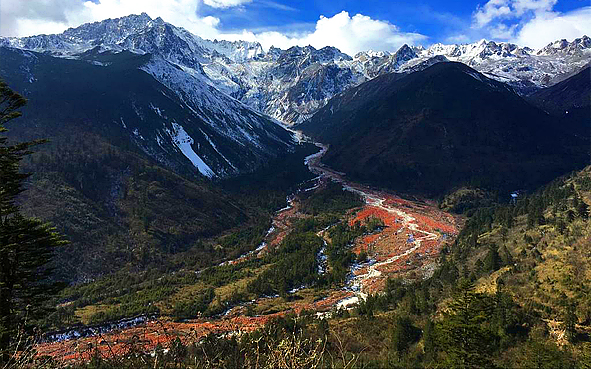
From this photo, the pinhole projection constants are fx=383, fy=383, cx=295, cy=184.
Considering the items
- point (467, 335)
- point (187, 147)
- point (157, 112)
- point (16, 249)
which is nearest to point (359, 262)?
point (467, 335)

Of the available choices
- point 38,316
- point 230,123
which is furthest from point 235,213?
point 230,123

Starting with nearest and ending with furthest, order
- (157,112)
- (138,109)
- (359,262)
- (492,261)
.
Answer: (492,261), (359,262), (138,109), (157,112)

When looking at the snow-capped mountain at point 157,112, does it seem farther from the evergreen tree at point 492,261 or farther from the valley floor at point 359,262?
the evergreen tree at point 492,261

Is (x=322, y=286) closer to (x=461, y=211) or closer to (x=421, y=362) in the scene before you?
(x=421, y=362)

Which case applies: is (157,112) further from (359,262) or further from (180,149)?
(359,262)

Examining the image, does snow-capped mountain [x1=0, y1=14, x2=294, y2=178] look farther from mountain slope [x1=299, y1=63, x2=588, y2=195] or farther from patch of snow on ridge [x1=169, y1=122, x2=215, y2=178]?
mountain slope [x1=299, y1=63, x2=588, y2=195]

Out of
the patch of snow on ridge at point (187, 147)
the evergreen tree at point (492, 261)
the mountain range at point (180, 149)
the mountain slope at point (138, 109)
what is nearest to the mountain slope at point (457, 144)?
the mountain range at point (180, 149)

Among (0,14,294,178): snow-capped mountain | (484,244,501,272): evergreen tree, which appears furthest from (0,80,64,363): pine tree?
(0,14,294,178): snow-capped mountain
